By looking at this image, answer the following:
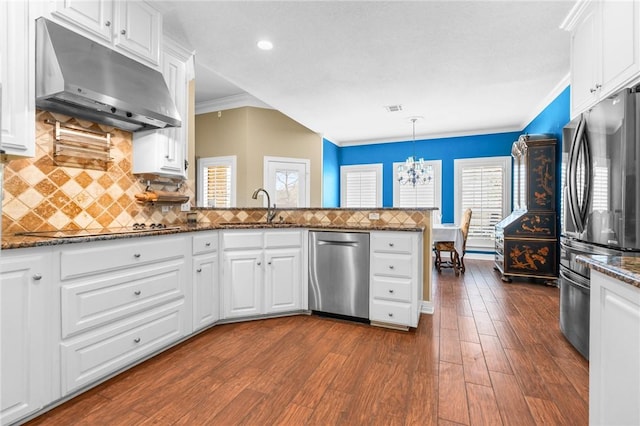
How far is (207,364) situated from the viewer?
84.7 inches

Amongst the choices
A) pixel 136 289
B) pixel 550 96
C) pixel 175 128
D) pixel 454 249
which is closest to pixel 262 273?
pixel 136 289

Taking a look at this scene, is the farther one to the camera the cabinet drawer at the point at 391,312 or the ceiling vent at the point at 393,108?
the ceiling vent at the point at 393,108

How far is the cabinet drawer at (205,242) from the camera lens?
2545 mm

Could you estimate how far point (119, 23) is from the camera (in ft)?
7.43

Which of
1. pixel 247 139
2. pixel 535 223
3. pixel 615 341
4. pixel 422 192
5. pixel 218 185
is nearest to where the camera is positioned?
pixel 615 341

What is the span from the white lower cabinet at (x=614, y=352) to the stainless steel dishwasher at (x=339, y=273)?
5.94 feet

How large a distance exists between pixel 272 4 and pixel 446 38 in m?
1.68

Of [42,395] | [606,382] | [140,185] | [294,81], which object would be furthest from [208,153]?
[606,382]

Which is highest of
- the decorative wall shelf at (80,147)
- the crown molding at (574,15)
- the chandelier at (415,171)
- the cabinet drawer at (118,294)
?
the crown molding at (574,15)

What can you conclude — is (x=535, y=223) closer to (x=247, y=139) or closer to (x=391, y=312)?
(x=391, y=312)

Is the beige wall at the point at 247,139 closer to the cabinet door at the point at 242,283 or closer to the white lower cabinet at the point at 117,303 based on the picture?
the cabinet door at the point at 242,283

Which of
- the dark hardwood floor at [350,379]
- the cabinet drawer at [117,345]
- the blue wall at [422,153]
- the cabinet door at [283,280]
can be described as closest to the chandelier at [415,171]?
the blue wall at [422,153]

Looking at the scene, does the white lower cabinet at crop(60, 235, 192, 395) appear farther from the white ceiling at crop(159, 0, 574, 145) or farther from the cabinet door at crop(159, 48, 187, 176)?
the white ceiling at crop(159, 0, 574, 145)

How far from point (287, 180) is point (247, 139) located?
1.12 m
